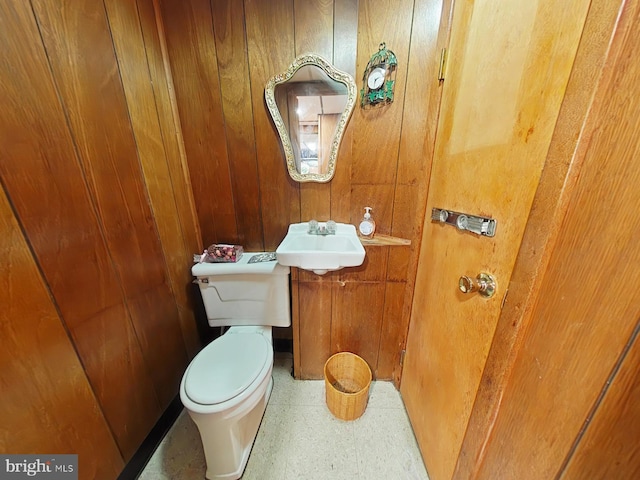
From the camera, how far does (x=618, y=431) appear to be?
13.9 inches

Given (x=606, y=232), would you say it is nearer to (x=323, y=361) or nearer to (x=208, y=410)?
(x=208, y=410)

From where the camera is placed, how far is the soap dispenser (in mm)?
1191

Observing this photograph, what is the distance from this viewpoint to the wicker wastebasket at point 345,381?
1148 millimetres

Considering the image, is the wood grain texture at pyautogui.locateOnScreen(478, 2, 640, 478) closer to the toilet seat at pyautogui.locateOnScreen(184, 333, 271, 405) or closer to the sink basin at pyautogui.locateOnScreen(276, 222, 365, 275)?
the sink basin at pyautogui.locateOnScreen(276, 222, 365, 275)

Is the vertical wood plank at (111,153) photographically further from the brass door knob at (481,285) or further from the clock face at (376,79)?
the brass door knob at (481,285)

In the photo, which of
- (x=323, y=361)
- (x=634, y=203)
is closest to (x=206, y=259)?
(x=323, y=361)

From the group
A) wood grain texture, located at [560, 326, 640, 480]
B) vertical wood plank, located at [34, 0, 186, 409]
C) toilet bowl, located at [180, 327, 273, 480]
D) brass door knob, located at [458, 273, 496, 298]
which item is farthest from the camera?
toilet bowl, located at [180, 327, 273, 480]

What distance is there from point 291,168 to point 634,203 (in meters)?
1.13

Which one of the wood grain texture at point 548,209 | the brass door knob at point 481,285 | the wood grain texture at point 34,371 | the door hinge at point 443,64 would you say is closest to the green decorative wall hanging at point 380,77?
the door hinge at point 443,64

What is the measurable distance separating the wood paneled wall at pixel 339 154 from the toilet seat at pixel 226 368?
0.28 metres

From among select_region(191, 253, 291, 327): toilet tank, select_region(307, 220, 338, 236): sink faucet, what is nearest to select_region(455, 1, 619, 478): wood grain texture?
select_region(307, 220, 338, 236): sink faucet

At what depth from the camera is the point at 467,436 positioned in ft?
2.25

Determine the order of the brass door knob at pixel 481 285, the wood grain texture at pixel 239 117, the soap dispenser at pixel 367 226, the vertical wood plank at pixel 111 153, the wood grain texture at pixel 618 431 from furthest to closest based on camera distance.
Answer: the soap dispenser at pixel 367 226
the wood grain texture at pixel 239 117
the vertical wood plank at pixel 111 153
the brass door knob at pixel 481 285
the wood grain texture at pixel 618 431

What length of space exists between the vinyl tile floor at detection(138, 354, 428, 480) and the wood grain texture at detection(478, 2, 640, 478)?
75cm
